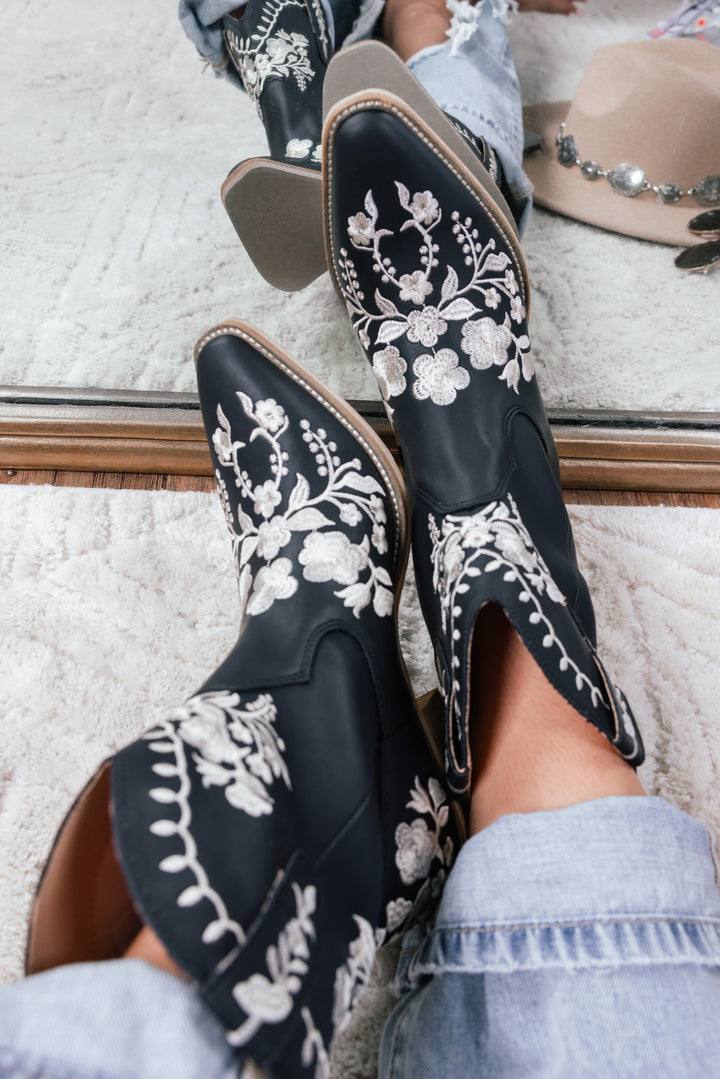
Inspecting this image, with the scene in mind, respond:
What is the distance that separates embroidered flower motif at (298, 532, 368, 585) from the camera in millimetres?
492

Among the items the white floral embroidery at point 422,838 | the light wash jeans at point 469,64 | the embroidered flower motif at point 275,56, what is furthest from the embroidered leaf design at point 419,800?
the embroidered flower motif at point 275,56

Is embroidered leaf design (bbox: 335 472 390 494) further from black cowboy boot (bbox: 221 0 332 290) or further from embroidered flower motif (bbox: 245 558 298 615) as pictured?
black cowboy boot (bbox: 221 0 332 290)

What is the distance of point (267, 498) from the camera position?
0.54 m

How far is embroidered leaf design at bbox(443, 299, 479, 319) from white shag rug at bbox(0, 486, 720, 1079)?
9.0 inches

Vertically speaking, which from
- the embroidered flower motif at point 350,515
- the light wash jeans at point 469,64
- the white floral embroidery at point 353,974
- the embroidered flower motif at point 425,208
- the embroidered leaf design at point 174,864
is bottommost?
the white floral embroidery at point 353,974

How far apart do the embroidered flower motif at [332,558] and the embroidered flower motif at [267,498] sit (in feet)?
0.15

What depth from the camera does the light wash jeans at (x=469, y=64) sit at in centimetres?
69

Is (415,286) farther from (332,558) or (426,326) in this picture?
(332,558)

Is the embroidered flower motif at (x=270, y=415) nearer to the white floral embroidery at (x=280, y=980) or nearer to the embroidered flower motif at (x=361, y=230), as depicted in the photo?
the embroidered flower motif at (x=361, y=230)

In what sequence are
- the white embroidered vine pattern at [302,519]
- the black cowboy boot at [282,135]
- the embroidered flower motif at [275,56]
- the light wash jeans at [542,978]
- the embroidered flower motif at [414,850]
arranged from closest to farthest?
the light wash jeans at [542,978] → the embroidered flower motif at [414,850] → the white embroidered vine pattern at [302,519] → the black cowboy boot at [282,135] → the embroidered flower motif at [275,56]

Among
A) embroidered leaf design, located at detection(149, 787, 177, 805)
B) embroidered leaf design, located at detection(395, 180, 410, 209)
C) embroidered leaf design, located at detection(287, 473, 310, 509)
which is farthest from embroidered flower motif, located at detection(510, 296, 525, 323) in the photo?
embroidered leaf design, located at detection(149, 787, 177, 805)

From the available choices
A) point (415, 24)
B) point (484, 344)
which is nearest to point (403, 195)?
point (484, 344)

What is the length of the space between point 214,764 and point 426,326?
15.4 inches

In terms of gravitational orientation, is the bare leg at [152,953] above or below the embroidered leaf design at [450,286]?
below
